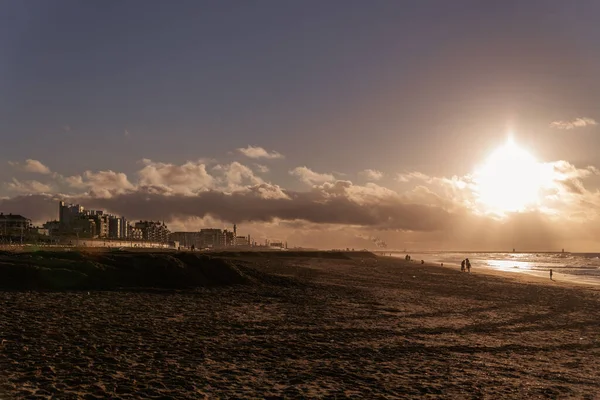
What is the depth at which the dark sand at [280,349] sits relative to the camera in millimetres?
11133

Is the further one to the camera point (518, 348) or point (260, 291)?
point (260, 291)

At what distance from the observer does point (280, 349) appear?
49.1ft

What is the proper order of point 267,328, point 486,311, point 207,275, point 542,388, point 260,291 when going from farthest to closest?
point 207,275 → point 260,291 → point 486,311 → point 267,328 → point 542,388

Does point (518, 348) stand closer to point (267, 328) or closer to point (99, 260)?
point (267, 328)

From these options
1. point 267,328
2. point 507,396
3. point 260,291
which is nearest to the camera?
point 507,396

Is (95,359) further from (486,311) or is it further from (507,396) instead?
(486,311)

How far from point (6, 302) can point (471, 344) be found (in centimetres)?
2011

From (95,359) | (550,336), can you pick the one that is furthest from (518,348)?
(95,359)

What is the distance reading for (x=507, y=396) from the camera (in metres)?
11.4

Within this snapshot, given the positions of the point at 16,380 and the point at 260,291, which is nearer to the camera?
the point at 16,380

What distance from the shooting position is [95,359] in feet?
41.1

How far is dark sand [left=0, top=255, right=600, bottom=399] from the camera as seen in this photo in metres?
11.1

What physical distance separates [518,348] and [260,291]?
17.1 m

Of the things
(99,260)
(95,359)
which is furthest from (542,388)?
(99,260)
